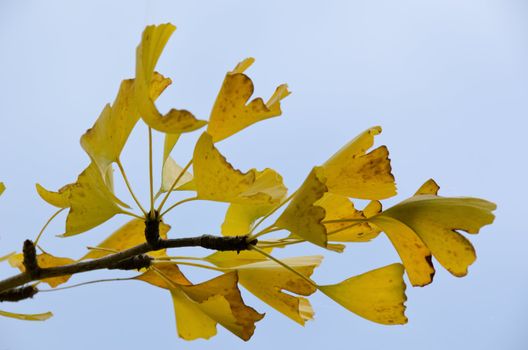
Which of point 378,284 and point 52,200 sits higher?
point 52,200

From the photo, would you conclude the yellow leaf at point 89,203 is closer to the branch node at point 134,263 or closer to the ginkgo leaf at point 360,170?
the branch node at point 134,263

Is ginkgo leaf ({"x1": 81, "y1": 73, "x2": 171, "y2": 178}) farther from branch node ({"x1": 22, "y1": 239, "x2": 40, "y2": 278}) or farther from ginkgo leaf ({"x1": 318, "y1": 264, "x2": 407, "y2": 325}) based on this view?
ginkgo leaf ({"x1": 318, "y1": 264, "x2": 407, "y2": 325})

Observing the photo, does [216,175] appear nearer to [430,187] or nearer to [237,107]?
[237,107]

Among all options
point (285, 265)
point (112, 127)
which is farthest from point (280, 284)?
point (112, 127)

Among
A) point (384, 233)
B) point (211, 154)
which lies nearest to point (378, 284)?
point (384, 233)

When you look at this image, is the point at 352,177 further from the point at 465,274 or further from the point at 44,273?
the point at 44,273

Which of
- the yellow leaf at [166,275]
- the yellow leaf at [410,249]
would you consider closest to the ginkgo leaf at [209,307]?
the yellow leaf at [166,275]
